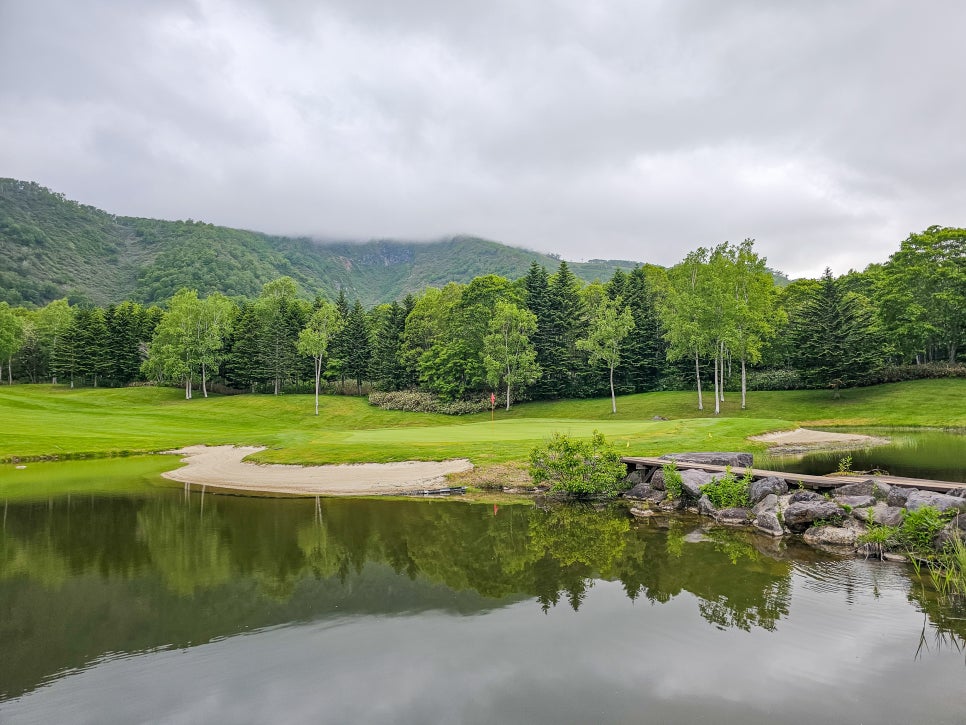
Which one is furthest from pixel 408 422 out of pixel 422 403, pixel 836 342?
pixel 836 342

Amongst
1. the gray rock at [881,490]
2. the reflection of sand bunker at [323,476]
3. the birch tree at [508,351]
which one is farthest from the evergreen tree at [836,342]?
the reflection of sand bunker at [323,476]

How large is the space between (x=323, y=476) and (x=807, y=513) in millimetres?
17197

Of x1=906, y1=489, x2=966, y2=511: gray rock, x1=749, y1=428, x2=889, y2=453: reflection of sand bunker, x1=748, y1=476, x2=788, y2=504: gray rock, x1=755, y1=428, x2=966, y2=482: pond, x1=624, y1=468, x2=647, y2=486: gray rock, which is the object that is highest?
x1=906, y1=489, x2=966, y2=511: gray rock

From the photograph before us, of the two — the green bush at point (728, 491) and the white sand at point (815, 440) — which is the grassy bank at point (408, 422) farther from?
the green bush at point (728, 491)

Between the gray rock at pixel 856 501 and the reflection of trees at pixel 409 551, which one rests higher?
the gray rock at pixel 856 501

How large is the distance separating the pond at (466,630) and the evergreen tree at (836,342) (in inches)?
1803

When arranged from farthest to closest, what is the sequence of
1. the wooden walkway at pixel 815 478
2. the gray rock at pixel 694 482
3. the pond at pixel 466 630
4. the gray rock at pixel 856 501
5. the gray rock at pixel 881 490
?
the gray rock at pixel 694 482, the wooden walkway at pixel 815 478, the gray rock at pixel 881 490, the gray rock at pixel 856 501, the pond at pixel 466 630

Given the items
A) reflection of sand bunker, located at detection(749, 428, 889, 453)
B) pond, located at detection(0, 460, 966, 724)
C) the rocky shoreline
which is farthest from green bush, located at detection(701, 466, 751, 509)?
reflection of sand bunker, located at detection(749, 428, 889, 453)

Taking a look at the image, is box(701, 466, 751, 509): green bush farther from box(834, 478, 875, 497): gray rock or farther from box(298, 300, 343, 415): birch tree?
box(298, 300, 343, 415): birch tree

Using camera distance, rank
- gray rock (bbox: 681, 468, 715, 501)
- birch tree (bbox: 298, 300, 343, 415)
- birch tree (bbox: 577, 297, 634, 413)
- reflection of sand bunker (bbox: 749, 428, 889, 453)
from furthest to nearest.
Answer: birch tree (bbox: 298, 300, 343, 415)
birch tree (bbox: 577, 297, 634, 413)
reflection of sand bunker (bbox: 749, 428, 889, 453)
gray rock (bbox: 681, 468, 715, 501)

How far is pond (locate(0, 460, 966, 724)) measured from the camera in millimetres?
6211

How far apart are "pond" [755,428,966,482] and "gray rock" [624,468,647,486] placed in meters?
6.17

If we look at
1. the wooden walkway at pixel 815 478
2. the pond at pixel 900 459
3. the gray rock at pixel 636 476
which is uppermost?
the wooden walkway at pixel 815 478

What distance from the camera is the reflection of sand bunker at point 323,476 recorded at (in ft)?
65.4
